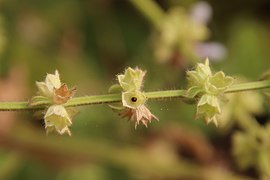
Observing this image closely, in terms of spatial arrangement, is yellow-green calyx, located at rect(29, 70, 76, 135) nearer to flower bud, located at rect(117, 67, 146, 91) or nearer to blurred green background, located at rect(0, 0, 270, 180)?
flower bud, located at rect(117, 67, 146, 91)

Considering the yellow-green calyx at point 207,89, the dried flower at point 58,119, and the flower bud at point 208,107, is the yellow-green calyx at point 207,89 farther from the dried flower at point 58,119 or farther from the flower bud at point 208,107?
the dried flower at point 58,119

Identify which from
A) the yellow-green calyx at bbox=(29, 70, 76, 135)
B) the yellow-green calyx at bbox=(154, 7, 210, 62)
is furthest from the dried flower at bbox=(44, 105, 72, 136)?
the yellow-green calyx at bbox=(154, 7, 210, 62)

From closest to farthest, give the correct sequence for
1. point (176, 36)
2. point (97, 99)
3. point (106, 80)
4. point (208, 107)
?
point (97, 99)
point (208, 107)
point (176, 36)
point (106, 80)

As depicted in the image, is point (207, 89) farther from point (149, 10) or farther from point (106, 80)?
point (106, 80)

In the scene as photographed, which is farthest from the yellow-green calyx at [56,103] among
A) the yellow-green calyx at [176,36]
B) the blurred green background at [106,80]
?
the blurred green background at [106,80]

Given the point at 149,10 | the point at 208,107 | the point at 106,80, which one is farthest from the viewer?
the point at 106,80

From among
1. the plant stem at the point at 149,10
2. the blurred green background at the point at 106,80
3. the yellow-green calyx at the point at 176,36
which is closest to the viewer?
the plant stem at the point at 149,10

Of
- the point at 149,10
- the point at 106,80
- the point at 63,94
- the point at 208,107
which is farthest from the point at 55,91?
the point at 106,80
